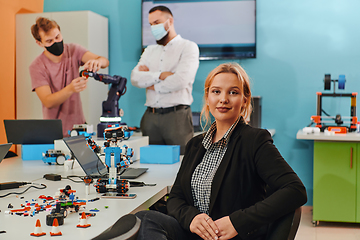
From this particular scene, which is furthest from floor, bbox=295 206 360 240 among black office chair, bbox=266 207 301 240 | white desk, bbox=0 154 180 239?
black office chair, bbox=266 207 301 240

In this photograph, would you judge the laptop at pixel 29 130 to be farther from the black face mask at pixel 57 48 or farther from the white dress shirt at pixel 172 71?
the black face mask at pixel 57 48

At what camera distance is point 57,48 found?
4.08m

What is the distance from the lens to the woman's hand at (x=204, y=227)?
1.27m

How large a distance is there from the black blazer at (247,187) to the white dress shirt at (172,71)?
1.73 m

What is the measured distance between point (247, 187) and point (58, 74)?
320cm

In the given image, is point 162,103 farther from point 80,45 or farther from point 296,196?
point 296,196

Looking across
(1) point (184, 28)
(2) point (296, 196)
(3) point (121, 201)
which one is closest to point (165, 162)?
(3) point (121, 201)

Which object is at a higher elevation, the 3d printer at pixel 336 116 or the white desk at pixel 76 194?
the 3d printer at pixel 336 116

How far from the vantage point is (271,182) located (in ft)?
4.20

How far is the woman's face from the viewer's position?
151 centimetres

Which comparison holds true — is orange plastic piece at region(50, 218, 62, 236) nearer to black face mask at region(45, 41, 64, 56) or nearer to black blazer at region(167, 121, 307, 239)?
black blazer at region(167, 121, 307, 239)

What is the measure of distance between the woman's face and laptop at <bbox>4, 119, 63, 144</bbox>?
152 cm

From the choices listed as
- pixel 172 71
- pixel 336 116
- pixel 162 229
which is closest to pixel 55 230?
pixel 162 229

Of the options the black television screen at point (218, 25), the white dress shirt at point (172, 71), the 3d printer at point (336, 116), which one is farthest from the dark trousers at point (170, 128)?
the 3d printer at point (336, 116)
